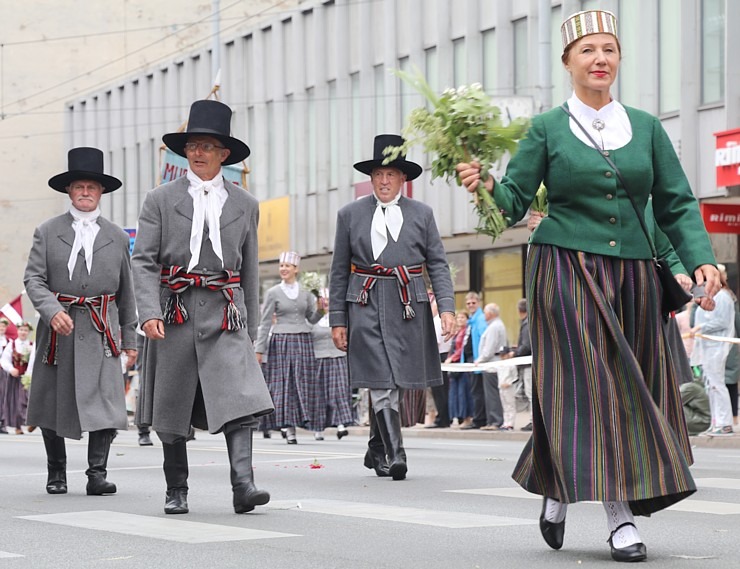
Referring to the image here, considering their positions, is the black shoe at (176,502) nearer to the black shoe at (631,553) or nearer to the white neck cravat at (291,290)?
the black shoe at (631,553)

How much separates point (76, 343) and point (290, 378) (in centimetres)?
807

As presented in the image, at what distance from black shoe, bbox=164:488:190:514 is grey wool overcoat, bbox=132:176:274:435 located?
0.33m

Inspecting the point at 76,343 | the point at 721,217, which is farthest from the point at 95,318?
the point at 721,217

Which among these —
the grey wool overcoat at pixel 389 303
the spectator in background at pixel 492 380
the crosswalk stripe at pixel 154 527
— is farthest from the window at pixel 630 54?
the crosswalk stripe at pixel 154 527

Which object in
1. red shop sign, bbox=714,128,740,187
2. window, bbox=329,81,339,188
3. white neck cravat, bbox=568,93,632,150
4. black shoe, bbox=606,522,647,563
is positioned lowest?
black shoe, bbox=606,522,647,563

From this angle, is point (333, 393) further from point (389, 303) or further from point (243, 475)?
point (243, 475)

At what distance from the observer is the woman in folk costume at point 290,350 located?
18.0 metres

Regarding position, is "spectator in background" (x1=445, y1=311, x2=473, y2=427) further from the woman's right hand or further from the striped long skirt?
the woman's right hand

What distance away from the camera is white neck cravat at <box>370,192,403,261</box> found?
1106 centimetres

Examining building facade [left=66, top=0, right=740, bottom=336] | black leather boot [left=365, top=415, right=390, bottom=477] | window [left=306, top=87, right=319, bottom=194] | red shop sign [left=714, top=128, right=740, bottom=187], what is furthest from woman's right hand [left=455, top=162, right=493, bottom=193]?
window [left=306, top=87, right=319, bottom=194]

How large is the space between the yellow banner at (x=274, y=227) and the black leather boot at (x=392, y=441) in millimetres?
32450

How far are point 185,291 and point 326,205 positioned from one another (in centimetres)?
3373

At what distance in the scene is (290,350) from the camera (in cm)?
1828

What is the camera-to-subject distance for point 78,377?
10.4 m
